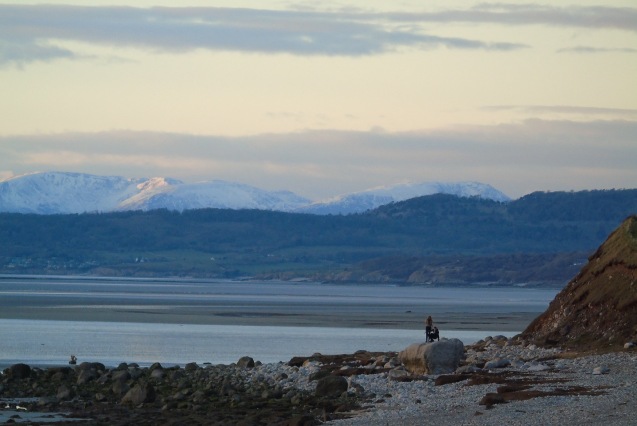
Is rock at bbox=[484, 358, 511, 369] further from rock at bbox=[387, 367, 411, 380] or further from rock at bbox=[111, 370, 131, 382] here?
rock at bbox=[111, 370, 131, 382]

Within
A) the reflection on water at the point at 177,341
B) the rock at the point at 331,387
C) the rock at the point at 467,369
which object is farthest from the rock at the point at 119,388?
the reflection on water at the point at 177,341

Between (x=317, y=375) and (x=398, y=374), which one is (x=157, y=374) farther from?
(x=398, y=374)

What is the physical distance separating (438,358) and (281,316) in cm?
6406

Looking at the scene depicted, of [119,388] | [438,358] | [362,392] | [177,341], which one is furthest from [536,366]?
[177,341]

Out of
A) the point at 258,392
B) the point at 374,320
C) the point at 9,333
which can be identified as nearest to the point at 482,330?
the point at 374,320

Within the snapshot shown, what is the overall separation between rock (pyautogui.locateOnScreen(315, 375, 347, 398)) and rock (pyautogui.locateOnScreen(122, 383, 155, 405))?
15.9ft

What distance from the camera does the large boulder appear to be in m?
34.1

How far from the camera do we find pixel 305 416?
27609 mm

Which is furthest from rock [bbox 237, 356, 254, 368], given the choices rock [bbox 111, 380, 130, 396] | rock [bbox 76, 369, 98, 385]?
rock [bbox 111, 380, 130, 396]

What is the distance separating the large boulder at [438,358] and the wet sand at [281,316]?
42028 millimetres

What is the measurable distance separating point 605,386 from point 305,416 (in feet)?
23.5

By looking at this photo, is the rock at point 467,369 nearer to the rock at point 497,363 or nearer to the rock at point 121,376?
the rock at point 497,363

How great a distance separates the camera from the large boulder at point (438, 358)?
3412 cm

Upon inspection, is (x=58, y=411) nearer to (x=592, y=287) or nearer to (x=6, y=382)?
(x=6, y=382)
